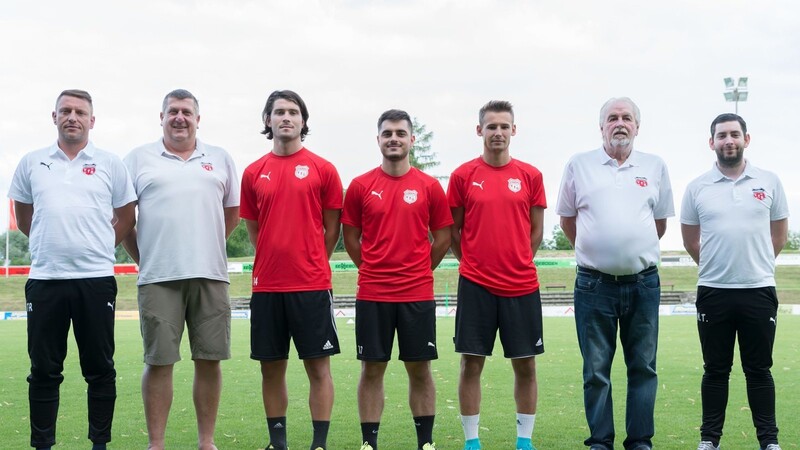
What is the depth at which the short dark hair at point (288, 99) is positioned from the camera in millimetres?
6041

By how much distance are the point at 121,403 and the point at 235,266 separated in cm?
3170

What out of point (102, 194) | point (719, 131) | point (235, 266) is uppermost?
point (719, 131)

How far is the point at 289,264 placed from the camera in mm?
5797

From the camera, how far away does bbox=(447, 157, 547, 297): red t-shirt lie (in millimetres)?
5887

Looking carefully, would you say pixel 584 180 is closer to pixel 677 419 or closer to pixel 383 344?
pixel 383 344

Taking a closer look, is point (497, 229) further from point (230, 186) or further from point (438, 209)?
point (230, 186)

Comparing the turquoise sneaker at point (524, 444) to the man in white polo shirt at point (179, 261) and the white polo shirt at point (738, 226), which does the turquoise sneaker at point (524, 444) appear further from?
the man in white polo shirt at point (179, 261)

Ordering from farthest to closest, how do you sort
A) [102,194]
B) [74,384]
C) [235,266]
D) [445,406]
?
[235,266] < [74,384] < [445,406] < [102,194]

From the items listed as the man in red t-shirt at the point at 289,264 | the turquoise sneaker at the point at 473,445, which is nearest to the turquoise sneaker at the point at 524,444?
the turquoise sneaker at the point at 473,445

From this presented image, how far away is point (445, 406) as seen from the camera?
8328 mm

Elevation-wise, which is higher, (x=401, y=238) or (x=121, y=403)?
(x=401, y=238)

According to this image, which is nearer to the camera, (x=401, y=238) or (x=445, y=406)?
(x=401, y=238)

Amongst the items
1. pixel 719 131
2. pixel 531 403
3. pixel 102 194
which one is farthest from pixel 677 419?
pixel 102 194

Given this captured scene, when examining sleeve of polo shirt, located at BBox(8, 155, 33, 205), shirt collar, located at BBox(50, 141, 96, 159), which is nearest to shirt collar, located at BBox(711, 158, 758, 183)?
shirt collar, located at BBox(50, 141, 96, 159)
